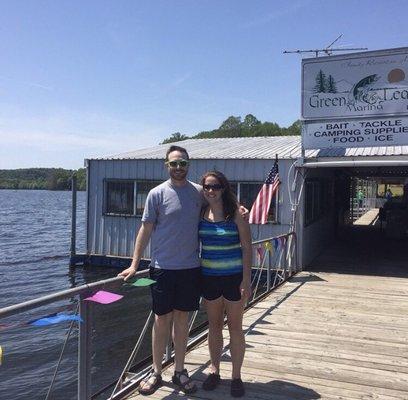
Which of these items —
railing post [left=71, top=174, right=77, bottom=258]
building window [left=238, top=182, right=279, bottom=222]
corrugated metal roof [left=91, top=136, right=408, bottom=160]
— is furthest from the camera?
railing post [left=71, top=174, right=77, bottom=258]

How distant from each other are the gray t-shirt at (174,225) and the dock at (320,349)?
1.22 metres

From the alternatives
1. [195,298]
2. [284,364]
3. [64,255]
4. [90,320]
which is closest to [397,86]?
[284,364]

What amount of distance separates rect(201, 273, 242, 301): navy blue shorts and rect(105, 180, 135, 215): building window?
10.3m

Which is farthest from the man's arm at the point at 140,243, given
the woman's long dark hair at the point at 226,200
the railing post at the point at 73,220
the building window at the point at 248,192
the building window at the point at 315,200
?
the railing post at the point at 73,220

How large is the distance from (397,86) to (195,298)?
314 inches

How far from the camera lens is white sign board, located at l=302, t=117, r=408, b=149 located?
10.0 metres

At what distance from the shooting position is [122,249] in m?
14.2

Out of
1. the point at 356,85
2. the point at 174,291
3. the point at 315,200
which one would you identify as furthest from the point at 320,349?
the point at 315,200

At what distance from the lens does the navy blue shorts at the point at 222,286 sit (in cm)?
394

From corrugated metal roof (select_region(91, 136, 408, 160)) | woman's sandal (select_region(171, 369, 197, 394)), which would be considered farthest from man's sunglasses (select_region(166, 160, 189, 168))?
corrugated metal roof (select_region(91, 136, 408, 160))

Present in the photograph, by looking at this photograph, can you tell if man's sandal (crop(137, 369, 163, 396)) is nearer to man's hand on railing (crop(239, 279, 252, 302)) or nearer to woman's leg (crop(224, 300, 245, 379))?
woman's leg (crop(224, 300, 245, 379))

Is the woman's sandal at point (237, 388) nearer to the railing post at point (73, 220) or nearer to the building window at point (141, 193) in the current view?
the building window at point (141, 193)

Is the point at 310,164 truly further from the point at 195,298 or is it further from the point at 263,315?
the point at 195,298

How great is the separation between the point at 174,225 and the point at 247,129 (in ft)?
294
